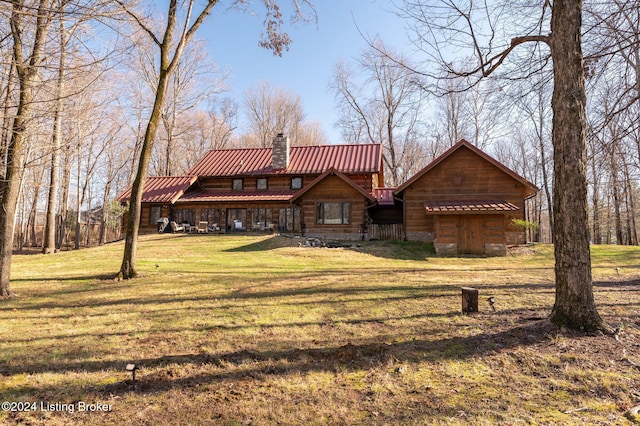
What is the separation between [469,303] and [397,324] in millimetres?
1646

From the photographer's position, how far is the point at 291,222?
26578 mm

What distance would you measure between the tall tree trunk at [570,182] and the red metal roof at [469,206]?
13939mm

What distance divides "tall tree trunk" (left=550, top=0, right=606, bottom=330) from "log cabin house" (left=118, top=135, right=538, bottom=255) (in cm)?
1390

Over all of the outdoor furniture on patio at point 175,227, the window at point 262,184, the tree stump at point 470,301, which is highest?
the window at point 262,184

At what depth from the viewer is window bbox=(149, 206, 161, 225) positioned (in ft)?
93.0

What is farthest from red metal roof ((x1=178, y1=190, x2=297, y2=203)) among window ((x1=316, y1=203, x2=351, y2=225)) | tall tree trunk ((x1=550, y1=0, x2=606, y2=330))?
tall tree trunk ((x1=550, y1=0, x2=606, y2=330))

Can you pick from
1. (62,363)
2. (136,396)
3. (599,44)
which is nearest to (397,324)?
(136,396)

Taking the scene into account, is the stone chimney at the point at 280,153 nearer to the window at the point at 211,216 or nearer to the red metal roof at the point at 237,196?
the red metal roof at the point at 237,196

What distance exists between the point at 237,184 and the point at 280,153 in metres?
4.85

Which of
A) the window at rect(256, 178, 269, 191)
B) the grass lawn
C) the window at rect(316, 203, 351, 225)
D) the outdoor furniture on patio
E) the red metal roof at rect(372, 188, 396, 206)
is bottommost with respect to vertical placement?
the grass lawn

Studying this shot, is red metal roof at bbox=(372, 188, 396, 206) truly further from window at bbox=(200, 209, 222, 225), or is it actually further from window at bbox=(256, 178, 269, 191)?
window at bbox=(200, 209, 222, 225)

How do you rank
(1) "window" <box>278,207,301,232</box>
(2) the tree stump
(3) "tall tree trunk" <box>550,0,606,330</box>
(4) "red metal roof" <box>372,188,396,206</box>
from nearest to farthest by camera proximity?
(3) "tall tree trunk" <box>550,0,606,330</box>
(2) the tree stump
(4) "red metal roof" <box>372,188,396,206</box>
(1) "window" <box>278,207,301,232</box>

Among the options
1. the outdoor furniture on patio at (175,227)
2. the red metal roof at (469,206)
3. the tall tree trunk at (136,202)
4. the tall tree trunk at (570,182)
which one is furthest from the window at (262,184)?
the tall tree trunk at (570,182)

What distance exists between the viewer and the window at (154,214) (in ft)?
93.0
